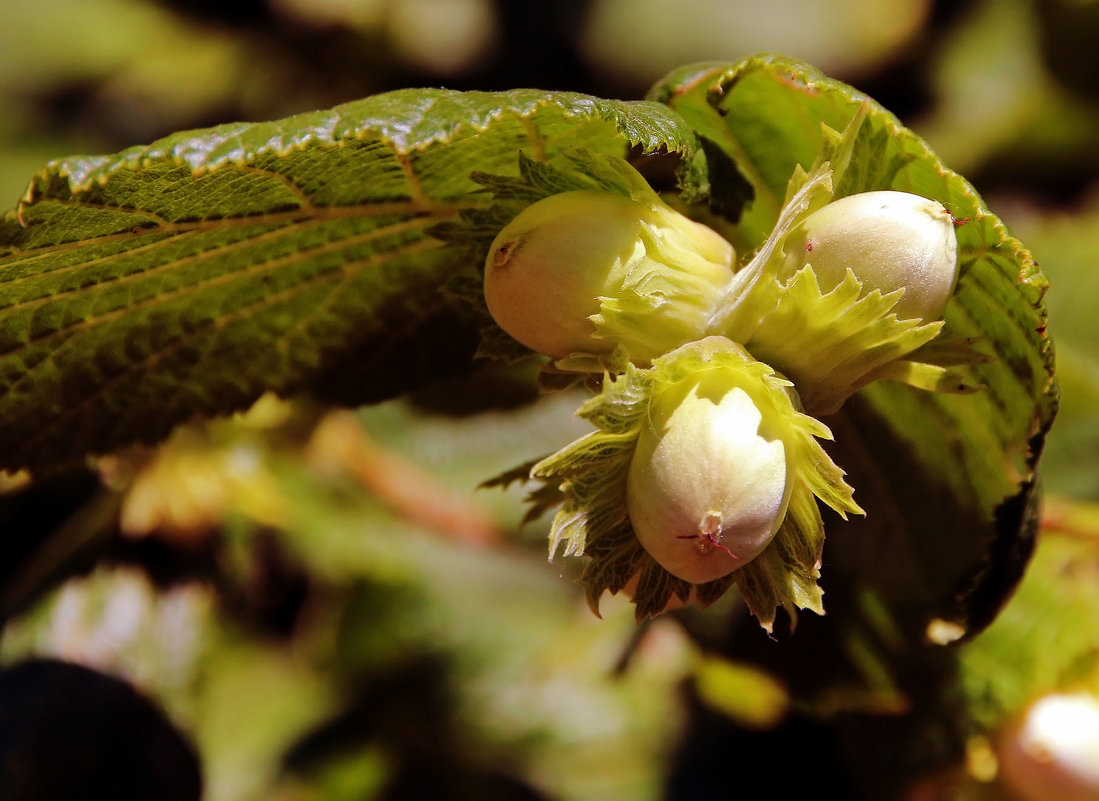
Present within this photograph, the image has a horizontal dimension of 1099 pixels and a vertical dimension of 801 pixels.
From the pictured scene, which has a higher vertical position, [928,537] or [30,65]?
[928,537]

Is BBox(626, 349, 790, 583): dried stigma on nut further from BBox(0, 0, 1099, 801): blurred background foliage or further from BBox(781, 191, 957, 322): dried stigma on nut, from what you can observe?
BBox(0, 0, 1099, 801): blurred background foliage

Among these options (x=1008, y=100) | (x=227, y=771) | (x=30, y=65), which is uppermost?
(x=1008, y=100)

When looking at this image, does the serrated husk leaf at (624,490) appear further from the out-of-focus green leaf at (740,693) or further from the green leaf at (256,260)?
the out-of-focus green leaf at (740,693)

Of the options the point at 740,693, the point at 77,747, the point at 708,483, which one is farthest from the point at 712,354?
the point at 77,747

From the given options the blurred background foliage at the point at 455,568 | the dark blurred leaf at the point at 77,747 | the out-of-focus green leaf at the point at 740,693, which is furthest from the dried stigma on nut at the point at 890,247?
the dark blurred leaf at the point at 77,747

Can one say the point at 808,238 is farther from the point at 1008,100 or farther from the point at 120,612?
the point at 1008,100

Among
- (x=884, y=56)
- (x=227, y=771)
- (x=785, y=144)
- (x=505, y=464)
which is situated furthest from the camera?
(x=884, y=56)

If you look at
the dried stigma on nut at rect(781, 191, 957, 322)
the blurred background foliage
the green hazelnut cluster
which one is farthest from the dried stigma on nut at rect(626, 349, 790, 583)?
the blurred background foliage

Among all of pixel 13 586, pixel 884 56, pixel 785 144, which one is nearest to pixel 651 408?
pixel 785 144
